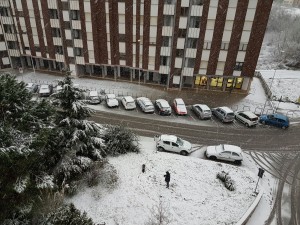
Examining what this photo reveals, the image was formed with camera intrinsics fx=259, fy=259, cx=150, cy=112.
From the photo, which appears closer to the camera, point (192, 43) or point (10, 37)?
point (192, 43)

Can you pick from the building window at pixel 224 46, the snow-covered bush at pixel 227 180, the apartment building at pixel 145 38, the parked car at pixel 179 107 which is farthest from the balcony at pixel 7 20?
the snow-covered bush at pixel 227 180

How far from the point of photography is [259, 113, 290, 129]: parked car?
33.7 metres

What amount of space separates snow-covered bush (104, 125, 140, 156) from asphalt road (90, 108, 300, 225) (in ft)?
17.5

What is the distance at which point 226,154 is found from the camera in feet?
86.9

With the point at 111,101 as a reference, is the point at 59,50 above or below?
above

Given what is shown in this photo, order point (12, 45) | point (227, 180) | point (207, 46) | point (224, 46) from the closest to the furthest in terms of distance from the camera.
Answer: point (227, 180), point (224, 46), point (207, 46), point (12, 45)

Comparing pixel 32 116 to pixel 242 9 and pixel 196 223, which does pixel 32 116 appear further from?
pixel 242 9

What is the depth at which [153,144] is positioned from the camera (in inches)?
1131

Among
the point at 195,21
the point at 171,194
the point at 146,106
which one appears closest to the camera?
Result: the point at 171,194

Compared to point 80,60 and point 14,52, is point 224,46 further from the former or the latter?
point 14,52

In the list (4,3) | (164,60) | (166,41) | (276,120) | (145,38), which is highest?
(4,3)

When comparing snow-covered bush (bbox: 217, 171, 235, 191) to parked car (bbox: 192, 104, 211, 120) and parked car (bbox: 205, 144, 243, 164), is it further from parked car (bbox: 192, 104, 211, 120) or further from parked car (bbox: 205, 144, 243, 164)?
parked car (bbox: 192, 104, 211, 120)

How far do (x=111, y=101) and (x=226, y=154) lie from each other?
17509 mm

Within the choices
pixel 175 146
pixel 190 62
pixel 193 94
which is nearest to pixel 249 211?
pixel 175 146
